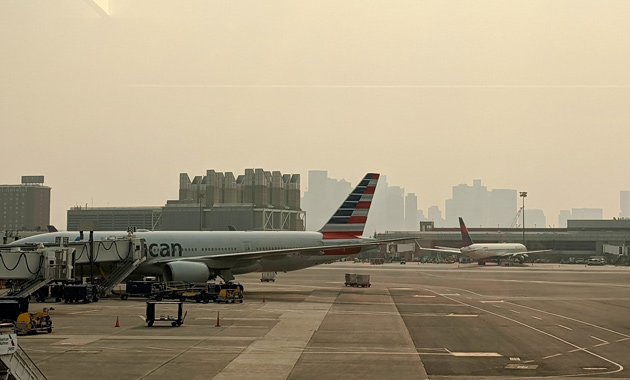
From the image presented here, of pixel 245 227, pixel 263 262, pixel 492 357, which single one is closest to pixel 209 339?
pixel 492 357

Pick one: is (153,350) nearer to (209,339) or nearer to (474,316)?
(209,339)

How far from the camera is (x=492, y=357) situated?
1254 inches

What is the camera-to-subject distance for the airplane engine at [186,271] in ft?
209

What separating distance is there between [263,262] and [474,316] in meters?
24.1

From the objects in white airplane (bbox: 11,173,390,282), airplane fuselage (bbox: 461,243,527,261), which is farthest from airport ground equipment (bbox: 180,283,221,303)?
airplane fuselage (bbox: 461,243,527,261)

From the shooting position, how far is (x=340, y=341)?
118 ft

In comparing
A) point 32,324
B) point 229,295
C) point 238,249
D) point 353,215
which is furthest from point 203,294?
point 353,215

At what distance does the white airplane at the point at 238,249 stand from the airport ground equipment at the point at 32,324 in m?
25.3

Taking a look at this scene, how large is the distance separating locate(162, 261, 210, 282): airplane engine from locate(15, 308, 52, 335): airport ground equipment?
25.0 meters

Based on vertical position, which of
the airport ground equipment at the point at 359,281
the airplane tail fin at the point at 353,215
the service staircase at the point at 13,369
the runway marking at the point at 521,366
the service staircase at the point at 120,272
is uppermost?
the airplane tail fin at the point at 353,215

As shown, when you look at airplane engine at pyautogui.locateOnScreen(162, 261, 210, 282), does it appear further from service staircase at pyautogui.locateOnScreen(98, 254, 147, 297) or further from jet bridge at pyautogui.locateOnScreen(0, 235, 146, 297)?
jet bridge at pyautogui.locateOnScreen(0, 235, 146, 297)

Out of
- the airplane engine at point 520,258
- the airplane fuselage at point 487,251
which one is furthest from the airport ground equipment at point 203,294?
the airplane engine at point 520,258

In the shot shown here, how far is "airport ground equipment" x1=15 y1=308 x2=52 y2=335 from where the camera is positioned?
37.3m

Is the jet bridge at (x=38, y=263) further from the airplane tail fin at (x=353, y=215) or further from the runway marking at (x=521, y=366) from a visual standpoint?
the runway marking at (x=521, y=366)
